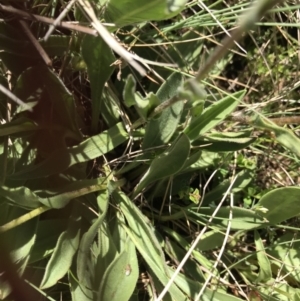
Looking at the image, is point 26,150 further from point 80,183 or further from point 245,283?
point 245,283

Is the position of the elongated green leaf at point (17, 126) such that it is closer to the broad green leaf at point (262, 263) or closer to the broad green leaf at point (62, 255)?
the broad green leaf at point (62, 255)

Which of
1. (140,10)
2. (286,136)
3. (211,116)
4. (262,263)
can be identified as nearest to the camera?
(140,10)

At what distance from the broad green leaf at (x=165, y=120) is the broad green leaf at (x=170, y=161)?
0.05 meters

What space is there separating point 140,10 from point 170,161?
31cm

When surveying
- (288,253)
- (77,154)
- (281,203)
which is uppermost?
(77,154)

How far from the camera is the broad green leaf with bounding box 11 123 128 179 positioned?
94cm

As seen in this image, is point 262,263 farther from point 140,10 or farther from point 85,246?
point 140,10

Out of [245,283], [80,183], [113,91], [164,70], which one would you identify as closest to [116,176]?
[80,183]

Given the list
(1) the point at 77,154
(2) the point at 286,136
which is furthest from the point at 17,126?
(2) the point at 286,136

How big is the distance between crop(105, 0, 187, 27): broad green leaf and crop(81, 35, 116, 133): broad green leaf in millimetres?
61

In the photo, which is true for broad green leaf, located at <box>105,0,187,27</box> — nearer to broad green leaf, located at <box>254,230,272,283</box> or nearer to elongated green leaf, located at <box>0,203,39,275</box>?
elongated green leaf, located at <box>0,203,39,275</box>

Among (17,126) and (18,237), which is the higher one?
→ (17,126)

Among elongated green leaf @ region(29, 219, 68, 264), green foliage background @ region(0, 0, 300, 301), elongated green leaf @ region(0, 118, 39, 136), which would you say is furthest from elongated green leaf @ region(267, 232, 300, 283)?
elongated green leaf @ region(0, 118, 39, 136)

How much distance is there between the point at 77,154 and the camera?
3.22 feet
